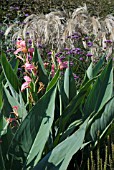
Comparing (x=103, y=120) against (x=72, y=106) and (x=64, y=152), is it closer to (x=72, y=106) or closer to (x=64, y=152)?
(x=72, y=106)

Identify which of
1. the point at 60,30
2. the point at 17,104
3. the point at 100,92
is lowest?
the point at 60,30

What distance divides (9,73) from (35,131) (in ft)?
2.14

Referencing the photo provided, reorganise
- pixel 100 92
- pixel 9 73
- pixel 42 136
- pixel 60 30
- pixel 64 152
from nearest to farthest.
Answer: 1. pixel 64 152
2. pixel 42 136
3. pixel 100 92
4. pixel 9 73
5. pixel 60 30

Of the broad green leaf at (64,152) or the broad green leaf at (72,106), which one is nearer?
the broad green leaf at (64,152)

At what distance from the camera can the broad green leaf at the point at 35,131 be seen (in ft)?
5.52

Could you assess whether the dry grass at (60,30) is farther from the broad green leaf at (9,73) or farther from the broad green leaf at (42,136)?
the broad green leaf at (42,136)

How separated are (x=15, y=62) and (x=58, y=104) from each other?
2.18ft

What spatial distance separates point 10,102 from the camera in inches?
81.0

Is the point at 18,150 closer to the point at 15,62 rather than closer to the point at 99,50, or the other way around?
the point at 15,62

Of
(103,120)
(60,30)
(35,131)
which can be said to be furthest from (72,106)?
(60,30)

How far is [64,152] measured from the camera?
159cm

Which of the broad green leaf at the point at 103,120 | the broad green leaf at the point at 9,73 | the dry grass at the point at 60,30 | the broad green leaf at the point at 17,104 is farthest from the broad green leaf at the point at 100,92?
→ the dry grass at the point at 60,30

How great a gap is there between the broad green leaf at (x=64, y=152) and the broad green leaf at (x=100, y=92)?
0.51m

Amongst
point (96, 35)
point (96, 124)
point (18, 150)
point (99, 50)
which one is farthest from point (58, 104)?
point (96, 35)
